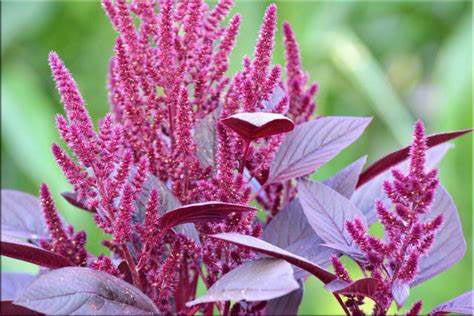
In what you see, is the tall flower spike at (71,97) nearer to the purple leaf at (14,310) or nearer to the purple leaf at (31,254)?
the purple leaf at (31,254)

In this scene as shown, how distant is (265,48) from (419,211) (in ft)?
0.54

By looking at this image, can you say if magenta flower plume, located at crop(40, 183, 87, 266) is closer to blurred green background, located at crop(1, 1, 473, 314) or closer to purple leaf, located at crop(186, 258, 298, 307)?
purple leaf, located at crop(186, 258, 298, 307)

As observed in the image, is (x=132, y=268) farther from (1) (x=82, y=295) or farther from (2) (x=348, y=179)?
(2) (x=348, y=179)

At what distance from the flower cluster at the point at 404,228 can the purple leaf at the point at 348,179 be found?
117mm

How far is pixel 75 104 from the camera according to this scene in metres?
0.53

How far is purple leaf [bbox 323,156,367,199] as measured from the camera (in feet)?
2.17

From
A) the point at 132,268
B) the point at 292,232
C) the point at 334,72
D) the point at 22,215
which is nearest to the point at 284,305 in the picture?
the point at 292,232

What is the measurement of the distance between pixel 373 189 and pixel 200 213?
0.24 metres

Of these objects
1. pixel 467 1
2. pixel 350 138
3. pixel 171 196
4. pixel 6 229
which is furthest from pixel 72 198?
pixel 467 1

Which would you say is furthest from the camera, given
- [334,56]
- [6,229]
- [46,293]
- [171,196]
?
[334,56]

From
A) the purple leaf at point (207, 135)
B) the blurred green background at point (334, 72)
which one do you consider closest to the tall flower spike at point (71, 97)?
the purple leaf at point (207, 135)

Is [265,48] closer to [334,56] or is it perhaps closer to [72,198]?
[72,198]

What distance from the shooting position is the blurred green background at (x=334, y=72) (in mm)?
1925

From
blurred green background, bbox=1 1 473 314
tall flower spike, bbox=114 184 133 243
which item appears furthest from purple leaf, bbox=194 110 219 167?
blurred green background, bbox=1 1 473 314
